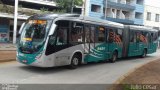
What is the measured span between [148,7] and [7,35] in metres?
34.3

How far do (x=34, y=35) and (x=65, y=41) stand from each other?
1670mm

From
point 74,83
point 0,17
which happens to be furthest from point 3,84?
point 0,17

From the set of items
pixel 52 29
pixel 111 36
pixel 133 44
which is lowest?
pixel 133 44

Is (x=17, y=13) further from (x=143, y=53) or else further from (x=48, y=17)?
(x=48, y=17)

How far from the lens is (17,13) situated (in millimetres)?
44188

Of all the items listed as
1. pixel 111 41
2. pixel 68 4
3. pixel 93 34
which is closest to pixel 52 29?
pixel 93 34

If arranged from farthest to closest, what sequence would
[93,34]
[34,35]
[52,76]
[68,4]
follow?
[68,4], [93,34], [34,35], [52,76]

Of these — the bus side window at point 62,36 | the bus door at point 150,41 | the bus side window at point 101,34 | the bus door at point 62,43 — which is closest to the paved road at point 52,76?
the bus door at point 62,43

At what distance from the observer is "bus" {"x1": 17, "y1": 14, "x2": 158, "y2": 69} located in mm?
13992

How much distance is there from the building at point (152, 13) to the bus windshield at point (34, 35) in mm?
54493

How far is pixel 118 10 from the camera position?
197 ft

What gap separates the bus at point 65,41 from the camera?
1399 centimetres

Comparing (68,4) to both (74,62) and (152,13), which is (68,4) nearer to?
(74,62)

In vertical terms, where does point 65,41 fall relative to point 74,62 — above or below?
above
